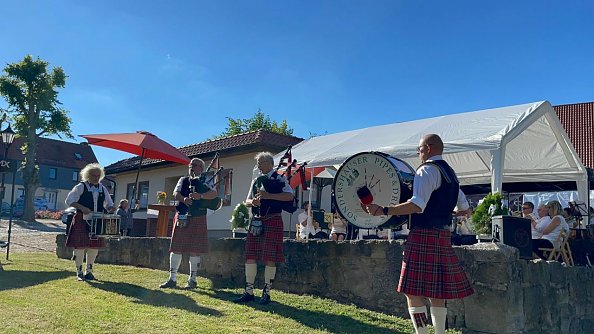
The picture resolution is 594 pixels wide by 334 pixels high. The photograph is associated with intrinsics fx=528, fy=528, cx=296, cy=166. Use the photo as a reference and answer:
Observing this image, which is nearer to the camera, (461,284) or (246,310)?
(461,284)

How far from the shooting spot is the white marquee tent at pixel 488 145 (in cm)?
792

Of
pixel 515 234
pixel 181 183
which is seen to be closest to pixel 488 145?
pixel 515 234

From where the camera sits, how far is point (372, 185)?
407 centimetres

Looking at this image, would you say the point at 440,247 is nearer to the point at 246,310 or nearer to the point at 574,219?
the point at 246,310

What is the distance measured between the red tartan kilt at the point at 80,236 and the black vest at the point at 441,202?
4.64m

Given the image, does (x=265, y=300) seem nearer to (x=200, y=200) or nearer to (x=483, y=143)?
(x=200, y=200)

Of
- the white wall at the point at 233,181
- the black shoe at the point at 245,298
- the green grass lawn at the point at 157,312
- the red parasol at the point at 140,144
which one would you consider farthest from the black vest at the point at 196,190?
the white wall at the point at 233,181

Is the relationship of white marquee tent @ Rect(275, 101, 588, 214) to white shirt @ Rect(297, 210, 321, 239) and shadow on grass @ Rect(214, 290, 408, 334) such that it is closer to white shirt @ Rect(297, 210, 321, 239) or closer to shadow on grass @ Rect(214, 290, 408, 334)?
white shirt @ Rect(297, 210, 321, 239)

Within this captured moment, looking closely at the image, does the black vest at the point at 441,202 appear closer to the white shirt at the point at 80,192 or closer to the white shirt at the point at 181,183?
the white shirt at the point at 181,183

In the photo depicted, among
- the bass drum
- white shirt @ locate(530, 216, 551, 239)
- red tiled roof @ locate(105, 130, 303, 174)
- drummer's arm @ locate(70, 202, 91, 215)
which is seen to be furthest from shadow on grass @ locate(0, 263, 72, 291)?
red tiled roof @ locate(105, 130, 303, 174)

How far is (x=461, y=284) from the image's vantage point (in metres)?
3.70

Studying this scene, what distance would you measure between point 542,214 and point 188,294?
4955 mm

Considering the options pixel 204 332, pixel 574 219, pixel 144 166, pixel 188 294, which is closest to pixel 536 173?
pixel 574 219

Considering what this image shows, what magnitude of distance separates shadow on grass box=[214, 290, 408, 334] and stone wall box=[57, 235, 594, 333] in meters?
0.55
